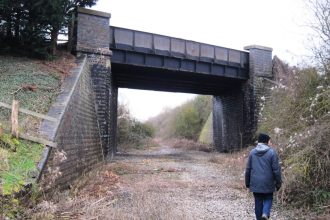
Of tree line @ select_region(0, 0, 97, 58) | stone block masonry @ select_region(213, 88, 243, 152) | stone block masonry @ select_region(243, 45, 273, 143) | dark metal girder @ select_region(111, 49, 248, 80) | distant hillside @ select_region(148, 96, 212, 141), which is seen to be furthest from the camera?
distant hillside @ select_region(148, 96, 212, 141)

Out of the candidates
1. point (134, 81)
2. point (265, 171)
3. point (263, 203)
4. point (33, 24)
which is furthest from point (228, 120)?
point (265, 171)

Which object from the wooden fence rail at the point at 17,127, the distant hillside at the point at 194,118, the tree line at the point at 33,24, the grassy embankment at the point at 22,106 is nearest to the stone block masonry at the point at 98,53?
the tree line at the point at 33,24

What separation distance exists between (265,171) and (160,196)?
3088 millimetres

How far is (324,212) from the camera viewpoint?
26.0 feet

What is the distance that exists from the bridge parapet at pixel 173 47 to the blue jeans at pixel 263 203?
15.3 m

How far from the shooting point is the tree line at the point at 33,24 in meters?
16.8

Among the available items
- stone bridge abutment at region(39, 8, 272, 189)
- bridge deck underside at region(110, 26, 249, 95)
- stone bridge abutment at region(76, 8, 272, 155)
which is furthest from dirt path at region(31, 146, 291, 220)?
bridge deck underside at region(110, 26, 249, 95)

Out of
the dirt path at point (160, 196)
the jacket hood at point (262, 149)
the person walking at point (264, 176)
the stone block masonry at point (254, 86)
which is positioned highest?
the stone block masonry at point (254, 86)

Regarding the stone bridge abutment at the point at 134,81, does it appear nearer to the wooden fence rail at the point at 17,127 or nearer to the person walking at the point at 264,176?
the wooden fence rail at the point at 17,127

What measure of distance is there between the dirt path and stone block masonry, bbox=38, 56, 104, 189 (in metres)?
0.61

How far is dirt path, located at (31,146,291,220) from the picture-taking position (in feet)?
23.4

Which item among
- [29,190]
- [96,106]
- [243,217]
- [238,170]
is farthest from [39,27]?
[243,217]

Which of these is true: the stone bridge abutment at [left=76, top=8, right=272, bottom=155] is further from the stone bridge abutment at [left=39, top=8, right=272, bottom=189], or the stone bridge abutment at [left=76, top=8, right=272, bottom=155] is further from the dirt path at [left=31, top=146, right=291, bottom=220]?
the dirt path at [left=31, top=146, right=291, bottom=220]

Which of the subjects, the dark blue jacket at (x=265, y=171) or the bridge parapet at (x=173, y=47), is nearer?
the dark blue jacket at (x=265, y=171)
